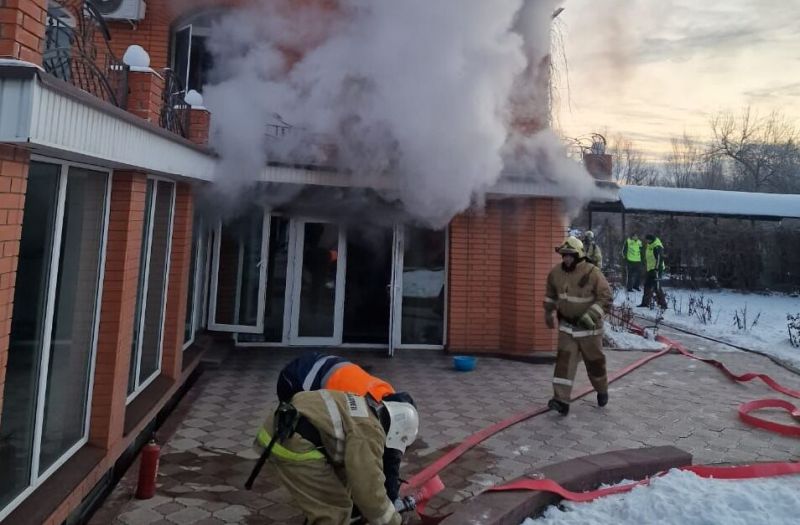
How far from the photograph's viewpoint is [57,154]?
112 inches

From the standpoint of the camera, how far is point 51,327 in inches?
122

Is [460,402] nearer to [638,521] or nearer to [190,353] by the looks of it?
[638,521]

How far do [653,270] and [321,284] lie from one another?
9287 mm

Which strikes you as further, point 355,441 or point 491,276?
point 491,276

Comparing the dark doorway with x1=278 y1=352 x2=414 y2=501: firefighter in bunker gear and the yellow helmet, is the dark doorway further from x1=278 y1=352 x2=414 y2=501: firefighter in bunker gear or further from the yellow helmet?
x1=278 y1=352 x2=414 y2=501: firefighter in bunker gear

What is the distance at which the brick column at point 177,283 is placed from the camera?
18.6ft

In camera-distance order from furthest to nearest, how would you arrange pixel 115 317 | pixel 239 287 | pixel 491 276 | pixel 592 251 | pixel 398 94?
pixel 491 276
pixel 239 287
pixel 592 251
pixel 398 94
pixel 115 317

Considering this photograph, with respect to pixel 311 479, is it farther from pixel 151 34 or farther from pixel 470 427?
pixel 151 34

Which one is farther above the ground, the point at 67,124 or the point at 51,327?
the point at 67,124

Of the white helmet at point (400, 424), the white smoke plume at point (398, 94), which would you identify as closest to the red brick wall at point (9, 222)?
the white helmet at point (400, 424)

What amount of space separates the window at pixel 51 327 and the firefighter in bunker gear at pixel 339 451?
4.73 ft

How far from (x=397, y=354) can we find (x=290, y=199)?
9.35ft

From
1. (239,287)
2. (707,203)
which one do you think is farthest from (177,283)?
(707,203)

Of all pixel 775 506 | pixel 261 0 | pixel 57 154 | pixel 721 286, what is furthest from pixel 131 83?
pixel 721 286
